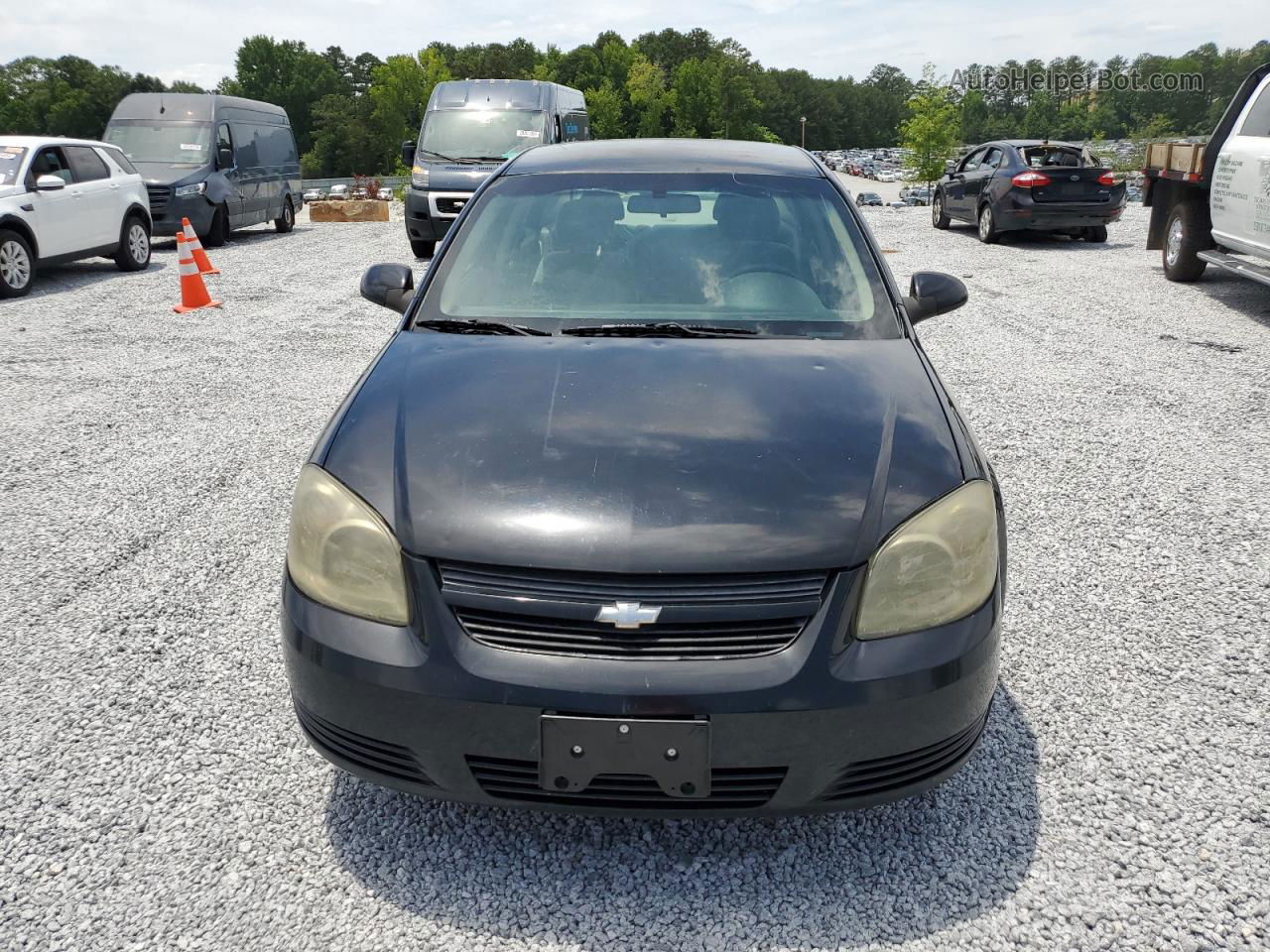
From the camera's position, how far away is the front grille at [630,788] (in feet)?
6.72

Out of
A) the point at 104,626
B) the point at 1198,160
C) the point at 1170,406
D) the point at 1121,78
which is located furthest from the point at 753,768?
the point at 1121,78

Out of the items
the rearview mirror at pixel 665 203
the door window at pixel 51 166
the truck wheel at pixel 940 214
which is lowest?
the truck wheel at pixel 940 214

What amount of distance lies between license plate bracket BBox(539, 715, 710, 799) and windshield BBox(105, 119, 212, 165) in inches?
636

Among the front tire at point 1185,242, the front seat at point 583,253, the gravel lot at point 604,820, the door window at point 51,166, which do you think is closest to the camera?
the gravel lot at point 604,820

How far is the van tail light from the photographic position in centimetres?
1462

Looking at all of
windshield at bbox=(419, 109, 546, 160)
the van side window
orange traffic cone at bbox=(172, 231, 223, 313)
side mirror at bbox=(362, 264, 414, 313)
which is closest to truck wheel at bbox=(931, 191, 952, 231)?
windshield at bbox=(419, 109, 546, 160)

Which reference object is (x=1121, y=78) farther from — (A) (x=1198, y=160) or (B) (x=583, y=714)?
(B) (x=583, y=714)

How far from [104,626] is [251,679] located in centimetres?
76

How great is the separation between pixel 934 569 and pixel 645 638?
2.09 ft

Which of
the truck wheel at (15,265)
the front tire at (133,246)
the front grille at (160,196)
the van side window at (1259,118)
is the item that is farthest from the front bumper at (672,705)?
the front grille at (160,196)

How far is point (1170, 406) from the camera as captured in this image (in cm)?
654

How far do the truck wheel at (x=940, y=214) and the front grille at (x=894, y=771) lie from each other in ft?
55.9

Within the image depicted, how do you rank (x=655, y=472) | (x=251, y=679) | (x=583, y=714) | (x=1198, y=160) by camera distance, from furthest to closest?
1. (x=1198, y=160)
2. (x=251, y=679)
3. (x=655, y=472)
4. (x=583, y=714)

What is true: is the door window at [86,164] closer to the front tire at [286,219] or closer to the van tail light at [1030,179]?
the front tire at [286,219]
